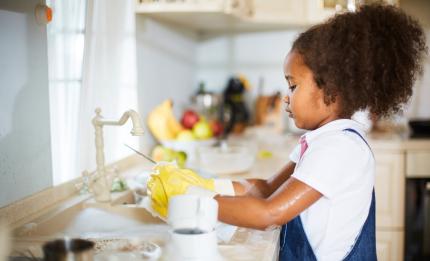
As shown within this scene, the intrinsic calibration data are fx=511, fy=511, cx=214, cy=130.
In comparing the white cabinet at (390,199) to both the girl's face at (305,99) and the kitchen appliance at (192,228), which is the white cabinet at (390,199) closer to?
the girl's face at (305,99)

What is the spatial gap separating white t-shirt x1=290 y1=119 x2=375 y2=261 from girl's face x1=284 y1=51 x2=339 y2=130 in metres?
0.03

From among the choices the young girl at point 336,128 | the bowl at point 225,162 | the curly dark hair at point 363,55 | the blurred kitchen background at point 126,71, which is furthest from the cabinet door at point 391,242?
the curly dark hair at point 363,55

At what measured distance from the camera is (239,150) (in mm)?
1998

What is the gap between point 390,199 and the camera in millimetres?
2545

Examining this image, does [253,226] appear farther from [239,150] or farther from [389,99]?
Result: [239,150]

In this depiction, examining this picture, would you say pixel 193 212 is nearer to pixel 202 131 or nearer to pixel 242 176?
pixel 242 176

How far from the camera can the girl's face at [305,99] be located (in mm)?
1101

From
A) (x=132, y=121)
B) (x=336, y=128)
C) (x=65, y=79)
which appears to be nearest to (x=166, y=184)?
(x=132, y=121)

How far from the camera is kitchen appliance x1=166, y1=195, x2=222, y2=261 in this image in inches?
33.9

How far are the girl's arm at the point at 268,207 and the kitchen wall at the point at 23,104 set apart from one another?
0.47 meters

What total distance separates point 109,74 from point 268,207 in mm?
946

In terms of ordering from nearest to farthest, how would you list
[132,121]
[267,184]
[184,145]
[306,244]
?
[306,244] → [132,121] → [267,184] → [184,145]

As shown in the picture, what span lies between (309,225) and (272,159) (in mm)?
1133

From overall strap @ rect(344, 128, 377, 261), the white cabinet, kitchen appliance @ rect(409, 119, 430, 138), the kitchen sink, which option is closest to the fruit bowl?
the kitchen sink
